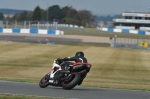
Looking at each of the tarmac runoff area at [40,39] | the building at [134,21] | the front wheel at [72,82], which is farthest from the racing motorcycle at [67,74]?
the building at [134,21]

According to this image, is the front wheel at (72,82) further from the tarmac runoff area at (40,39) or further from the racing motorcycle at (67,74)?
the tarmac runoff area at (40,39)

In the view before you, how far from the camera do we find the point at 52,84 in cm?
1546

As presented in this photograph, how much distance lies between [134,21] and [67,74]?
514 feet

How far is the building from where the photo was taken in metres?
169

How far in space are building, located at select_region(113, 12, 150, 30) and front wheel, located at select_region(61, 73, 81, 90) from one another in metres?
154

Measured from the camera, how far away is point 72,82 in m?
15.1

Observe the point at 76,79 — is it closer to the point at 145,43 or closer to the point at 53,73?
the point at 53,73

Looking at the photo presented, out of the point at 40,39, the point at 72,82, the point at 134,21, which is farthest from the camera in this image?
the point at 134,21

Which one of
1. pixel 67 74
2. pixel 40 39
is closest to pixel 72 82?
pixel 67 74

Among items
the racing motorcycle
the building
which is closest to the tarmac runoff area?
the racing motorcycle

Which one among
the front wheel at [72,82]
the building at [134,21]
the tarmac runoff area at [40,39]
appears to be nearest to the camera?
the front wheel at [72,82]

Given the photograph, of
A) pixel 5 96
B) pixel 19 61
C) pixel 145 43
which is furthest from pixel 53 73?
pixel 145 43

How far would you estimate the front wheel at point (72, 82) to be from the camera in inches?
588

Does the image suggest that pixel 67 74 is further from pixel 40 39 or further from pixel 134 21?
pixel 134 21
